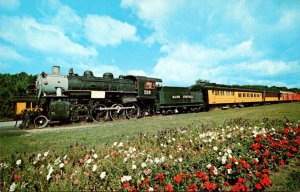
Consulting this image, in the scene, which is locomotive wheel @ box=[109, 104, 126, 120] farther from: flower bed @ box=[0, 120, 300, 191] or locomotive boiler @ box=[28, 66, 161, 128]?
flower bed @ box=[0, 120, 300, 191]

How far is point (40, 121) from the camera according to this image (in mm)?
14953

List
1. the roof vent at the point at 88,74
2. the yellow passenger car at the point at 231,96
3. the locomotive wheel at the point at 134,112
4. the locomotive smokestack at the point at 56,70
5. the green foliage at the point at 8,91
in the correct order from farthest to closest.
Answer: the yellow passenger car at the point at 231,96
the green foliage at the point at 8,91
the locomotive wheel at the point at 134,112
the roof vent at the point at 88,74
the locomotive smokestack at the point at 56,70

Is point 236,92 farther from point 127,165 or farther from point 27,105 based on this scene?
point 127,165

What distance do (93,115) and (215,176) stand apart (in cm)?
1403

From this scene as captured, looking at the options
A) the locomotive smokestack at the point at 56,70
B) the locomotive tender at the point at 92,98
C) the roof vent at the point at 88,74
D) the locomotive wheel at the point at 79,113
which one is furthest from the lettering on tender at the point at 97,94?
the locomotive smokestack at the point at 56,70

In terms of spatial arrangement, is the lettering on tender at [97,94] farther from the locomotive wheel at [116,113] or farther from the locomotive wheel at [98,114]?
the locomotive wheel at [116,113]

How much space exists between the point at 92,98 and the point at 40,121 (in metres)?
4.04

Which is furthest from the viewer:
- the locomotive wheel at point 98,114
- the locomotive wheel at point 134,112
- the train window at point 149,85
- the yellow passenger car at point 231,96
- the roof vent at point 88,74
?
the yellow passenger car at point 231,96

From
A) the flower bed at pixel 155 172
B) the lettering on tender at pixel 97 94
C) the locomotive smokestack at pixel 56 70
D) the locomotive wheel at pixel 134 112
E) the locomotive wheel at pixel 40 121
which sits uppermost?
the locomotive smokestack at pixel 56 70

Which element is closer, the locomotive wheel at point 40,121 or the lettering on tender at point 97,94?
the locomotive wheel at point 40,121

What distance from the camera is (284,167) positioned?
547 cm

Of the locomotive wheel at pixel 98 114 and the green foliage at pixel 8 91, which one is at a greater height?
the green foliage at pixel 8 91

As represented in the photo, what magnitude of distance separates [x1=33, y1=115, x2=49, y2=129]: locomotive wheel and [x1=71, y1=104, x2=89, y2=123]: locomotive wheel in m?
1.77

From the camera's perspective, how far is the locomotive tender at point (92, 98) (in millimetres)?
15062
